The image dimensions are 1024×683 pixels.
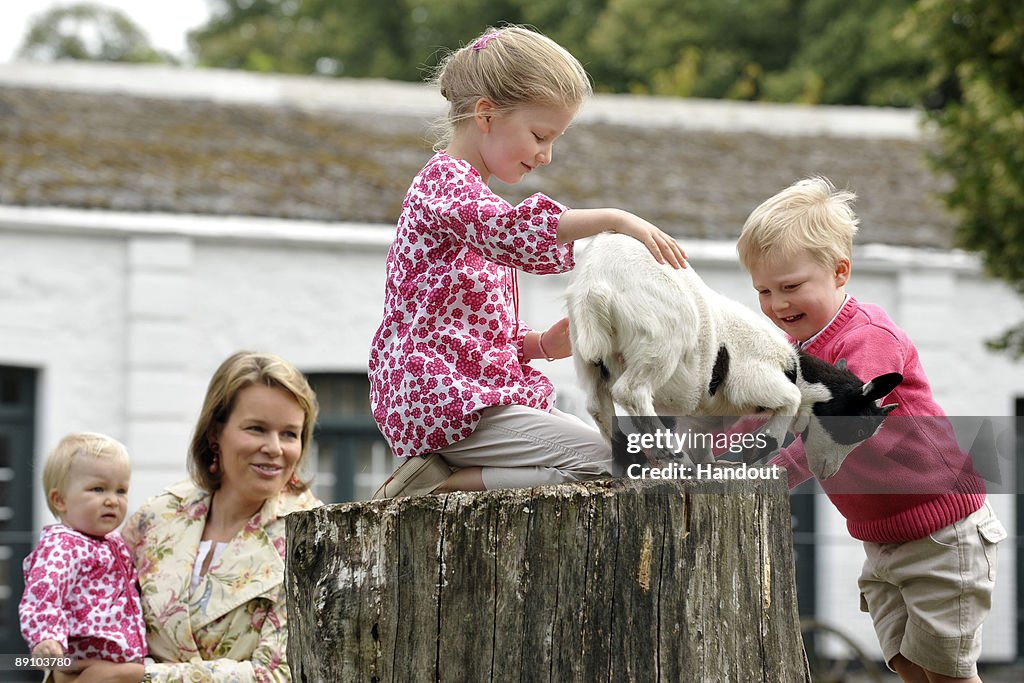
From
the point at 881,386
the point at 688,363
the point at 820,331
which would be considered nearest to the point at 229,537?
the point at 688,363

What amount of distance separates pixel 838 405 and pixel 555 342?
0.69 metres

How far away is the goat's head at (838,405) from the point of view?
3117 millimetres

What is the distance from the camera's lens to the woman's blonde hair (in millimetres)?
4023

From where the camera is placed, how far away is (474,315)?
3252 millimetres

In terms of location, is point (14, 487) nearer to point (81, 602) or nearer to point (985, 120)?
point (985, 120)

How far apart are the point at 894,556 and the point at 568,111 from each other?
1.50m

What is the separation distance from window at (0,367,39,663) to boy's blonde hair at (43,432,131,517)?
8471 mm

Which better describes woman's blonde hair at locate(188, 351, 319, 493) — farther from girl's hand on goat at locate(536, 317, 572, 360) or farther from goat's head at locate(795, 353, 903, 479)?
goat's head at locate(795, 353, 903, 479)

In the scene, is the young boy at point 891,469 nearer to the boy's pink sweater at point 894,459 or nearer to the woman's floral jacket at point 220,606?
the boy's pink sweater at point 894,459

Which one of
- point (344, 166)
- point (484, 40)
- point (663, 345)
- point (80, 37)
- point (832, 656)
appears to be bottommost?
point (832, 656)

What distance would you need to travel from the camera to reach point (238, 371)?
4035 millimetres

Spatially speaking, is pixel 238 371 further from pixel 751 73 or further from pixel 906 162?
pixel 751 73

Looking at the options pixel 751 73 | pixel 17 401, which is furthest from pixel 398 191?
pixel 751 73

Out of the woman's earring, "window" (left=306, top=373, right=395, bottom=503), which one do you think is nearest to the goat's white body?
the woman's earring
